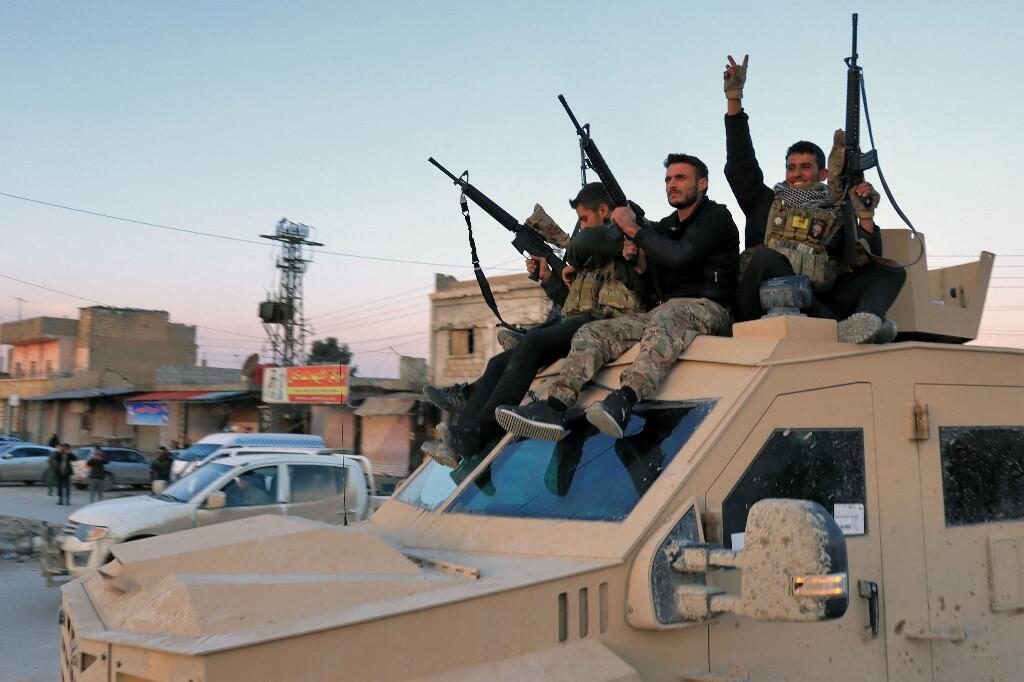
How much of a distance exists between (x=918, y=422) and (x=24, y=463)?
30542 millimetres

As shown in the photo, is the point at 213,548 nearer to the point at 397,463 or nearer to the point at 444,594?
the point at 444,594

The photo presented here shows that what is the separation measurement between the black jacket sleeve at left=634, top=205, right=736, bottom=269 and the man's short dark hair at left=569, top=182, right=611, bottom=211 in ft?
2.68

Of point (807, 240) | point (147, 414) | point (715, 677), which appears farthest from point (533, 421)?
point (147, 414)

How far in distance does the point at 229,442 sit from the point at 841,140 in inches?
455

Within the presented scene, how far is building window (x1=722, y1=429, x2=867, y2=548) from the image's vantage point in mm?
3291

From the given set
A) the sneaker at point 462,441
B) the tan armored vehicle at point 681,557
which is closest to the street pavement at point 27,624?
the tan armored vehicle at point 681,557

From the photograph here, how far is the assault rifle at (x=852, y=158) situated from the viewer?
462cm

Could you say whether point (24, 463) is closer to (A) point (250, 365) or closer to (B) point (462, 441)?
(A) point (250, 365)

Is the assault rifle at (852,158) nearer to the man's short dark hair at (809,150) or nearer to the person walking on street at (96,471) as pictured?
the man's short dark hair at (809,150)

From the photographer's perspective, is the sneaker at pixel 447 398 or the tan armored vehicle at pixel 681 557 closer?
the tan armored vehicle at pixel 681 557

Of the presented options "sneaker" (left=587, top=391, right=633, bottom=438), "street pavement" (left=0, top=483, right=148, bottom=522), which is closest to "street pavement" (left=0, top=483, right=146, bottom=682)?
"sneaker" (left=587, top=391, right=633, bottom=438)

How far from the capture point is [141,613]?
263cm

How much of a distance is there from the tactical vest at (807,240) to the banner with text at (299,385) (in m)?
27.0

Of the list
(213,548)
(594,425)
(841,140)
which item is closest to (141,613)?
(213,548)
